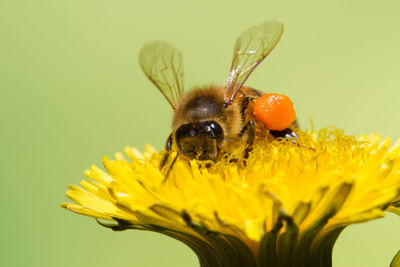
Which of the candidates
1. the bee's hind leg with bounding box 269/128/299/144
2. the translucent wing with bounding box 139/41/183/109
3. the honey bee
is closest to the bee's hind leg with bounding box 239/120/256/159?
the honey bee

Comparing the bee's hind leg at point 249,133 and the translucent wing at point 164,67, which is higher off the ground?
the translucent wing at point 164,67

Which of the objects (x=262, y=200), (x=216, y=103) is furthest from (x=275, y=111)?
(x=262, y=200)

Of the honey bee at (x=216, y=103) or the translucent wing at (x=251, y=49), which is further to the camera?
the translucent wing at (x=251, y=49)

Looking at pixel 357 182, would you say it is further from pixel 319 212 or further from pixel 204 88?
pixel 204 88

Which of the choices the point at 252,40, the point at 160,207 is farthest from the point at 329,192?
the point at 252,40

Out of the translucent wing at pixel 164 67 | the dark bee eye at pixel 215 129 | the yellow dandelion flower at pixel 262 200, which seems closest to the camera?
the yellow dandelion flower at pixel 262 200

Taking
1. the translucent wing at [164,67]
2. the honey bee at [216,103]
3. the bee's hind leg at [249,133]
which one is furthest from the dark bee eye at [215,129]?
the translucent wing at [164,67]

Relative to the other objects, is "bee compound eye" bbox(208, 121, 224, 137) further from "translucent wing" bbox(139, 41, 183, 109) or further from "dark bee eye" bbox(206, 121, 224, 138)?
"translucent wing" bbox(139, 41, 183, 109)

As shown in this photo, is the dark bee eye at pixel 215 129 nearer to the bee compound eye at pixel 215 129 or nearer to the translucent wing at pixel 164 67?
the bee compound eye at pixel 215 129
